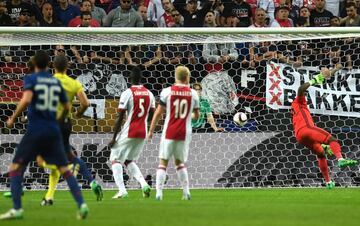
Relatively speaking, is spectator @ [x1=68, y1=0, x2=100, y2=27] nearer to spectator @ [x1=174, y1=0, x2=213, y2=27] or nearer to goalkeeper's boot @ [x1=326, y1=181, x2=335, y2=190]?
spectator @ [x1=174, y1=0, x2=213, y2=27]

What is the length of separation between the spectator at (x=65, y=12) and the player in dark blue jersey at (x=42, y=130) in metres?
11.3

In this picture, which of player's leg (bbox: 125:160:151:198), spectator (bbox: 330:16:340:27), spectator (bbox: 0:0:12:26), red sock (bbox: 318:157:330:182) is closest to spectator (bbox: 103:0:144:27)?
spectator (bbox: 0:0:12:26)

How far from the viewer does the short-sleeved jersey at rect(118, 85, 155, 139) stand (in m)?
16.5

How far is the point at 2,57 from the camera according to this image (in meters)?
20.6

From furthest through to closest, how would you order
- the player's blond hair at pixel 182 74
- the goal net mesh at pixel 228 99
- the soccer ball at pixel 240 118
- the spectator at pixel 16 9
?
the spectator at pixel 16 9 < the goal net mesh at pixel 228 99 < the soccer ball at pixel 240 118 < the player's blond hair at pixel 182 74

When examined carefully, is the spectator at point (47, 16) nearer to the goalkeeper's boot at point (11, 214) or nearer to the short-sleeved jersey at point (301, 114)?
the short-sleeved jersey at point (301, 114)

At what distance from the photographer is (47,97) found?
1102 cm

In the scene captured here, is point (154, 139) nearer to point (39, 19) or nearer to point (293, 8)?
point (39, 19)

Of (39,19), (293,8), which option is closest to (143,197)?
(39,19)

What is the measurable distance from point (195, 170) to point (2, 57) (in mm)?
4698

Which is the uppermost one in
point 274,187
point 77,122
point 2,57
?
point 2,57

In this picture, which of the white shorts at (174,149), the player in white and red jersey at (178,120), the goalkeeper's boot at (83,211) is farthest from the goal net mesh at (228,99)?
the goalkeeper's boot at (83,211)

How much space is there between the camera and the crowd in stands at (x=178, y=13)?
21.8 m

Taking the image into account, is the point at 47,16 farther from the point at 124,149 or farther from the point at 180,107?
the point at 180,107
